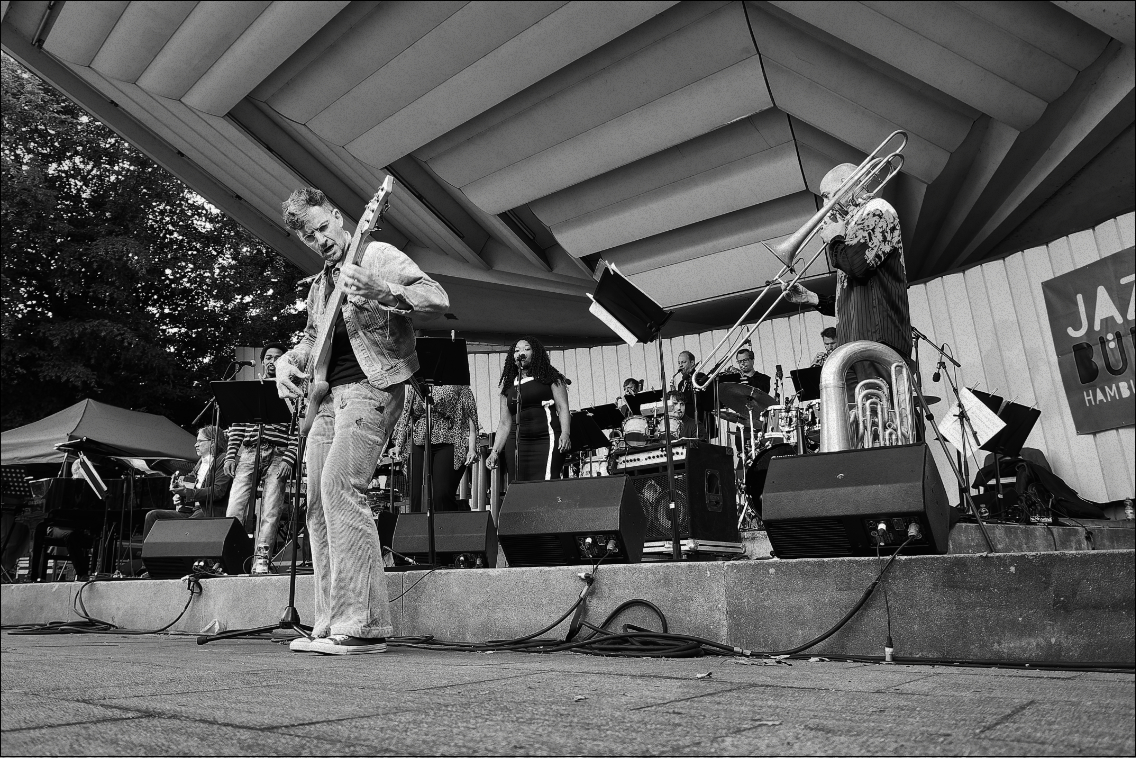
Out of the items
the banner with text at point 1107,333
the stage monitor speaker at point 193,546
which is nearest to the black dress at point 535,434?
the stage monitor speaker at point 193,546

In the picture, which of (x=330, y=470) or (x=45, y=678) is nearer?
(x=45, y=678)

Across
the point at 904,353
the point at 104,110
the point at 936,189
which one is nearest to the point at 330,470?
the point at 104,110

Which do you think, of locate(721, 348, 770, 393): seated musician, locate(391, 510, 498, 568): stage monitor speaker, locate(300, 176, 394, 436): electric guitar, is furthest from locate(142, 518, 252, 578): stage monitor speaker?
locate(721, 348, 770, 393): seated musician

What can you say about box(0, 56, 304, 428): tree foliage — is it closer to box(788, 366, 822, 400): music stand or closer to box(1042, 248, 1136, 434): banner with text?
box(1042, 248, 1136, 434): banner with text

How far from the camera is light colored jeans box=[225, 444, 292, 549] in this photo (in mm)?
A: 6211

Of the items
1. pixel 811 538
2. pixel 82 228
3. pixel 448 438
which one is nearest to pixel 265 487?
pixel 448 438

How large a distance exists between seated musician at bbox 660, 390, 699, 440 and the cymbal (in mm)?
538

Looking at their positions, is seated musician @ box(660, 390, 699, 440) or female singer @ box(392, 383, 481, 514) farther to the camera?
seated musician @ box(660, 390, 699, 440)

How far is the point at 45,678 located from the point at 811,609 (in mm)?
2280

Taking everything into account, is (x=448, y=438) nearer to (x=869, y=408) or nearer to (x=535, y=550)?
(x=535, y=550)

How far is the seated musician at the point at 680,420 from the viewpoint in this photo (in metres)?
7.74

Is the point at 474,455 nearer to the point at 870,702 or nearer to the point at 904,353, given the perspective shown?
the point at 904,353

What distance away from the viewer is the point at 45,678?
1.72 m

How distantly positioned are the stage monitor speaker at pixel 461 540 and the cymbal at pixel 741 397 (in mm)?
2949
